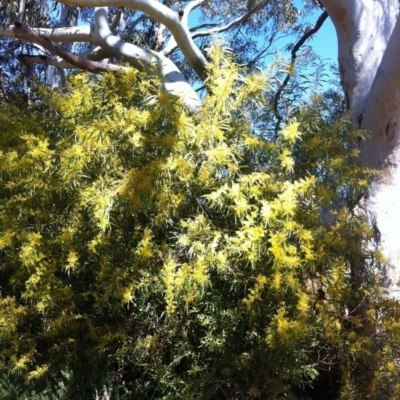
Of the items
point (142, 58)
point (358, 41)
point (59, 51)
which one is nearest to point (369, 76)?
point (358, 41)

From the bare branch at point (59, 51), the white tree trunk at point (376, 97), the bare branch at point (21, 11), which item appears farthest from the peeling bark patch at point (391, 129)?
the bare branch at point (21, 11)

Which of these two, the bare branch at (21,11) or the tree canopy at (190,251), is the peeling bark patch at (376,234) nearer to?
the tree canopy at (190,251)

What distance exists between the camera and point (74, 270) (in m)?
2.81

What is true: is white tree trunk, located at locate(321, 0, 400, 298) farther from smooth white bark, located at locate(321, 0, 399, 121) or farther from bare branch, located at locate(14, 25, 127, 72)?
bare branch, located at locate(14, 25, 127, 72)

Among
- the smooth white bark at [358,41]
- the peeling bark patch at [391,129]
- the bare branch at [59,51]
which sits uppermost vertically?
the bare branch at [59,51]

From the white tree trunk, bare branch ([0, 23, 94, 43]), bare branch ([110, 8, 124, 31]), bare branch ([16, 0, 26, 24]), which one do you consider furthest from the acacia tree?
bare branch ([110, 8, 124, 31])

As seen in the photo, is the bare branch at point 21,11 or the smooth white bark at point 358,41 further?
the bare branch at point 21,11

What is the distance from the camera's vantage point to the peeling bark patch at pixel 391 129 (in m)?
3.57

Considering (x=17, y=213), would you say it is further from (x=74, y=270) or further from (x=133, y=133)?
(x=133, y=133)

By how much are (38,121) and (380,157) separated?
2038mm

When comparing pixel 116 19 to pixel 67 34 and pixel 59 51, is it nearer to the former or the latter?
pixel 67 34

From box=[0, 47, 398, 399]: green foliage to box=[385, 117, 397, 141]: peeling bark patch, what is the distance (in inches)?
25.6

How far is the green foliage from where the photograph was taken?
2.55 meters

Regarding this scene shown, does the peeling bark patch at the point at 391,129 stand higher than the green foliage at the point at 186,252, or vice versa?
the peeling bark patch at the point at 391,129
